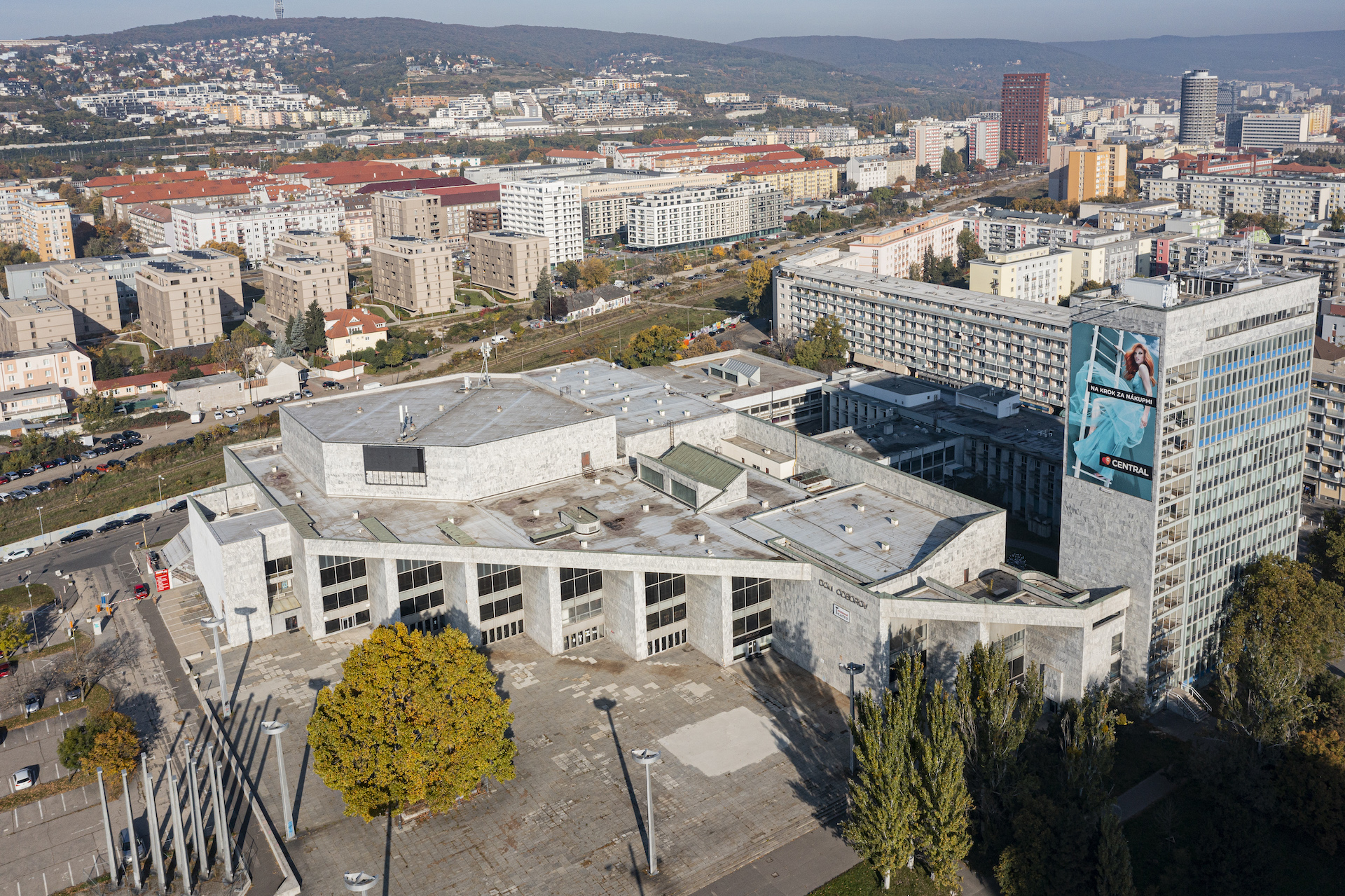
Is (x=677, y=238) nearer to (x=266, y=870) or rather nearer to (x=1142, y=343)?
(x=1142, y=343)

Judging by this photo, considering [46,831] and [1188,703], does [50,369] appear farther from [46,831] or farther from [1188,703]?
[1188,703]

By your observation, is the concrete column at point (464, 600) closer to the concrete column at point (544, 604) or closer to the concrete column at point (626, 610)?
the concrete column at point (544, 604)

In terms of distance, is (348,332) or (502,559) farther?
(348,332)

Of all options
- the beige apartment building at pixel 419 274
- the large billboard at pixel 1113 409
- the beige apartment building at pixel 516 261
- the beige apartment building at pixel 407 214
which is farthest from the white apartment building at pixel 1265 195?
the large billboard at pixel 1113 409

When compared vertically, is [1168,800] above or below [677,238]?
below

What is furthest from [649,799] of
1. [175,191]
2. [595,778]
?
[175,191]

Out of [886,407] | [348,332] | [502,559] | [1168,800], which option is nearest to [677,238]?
[348,332]
